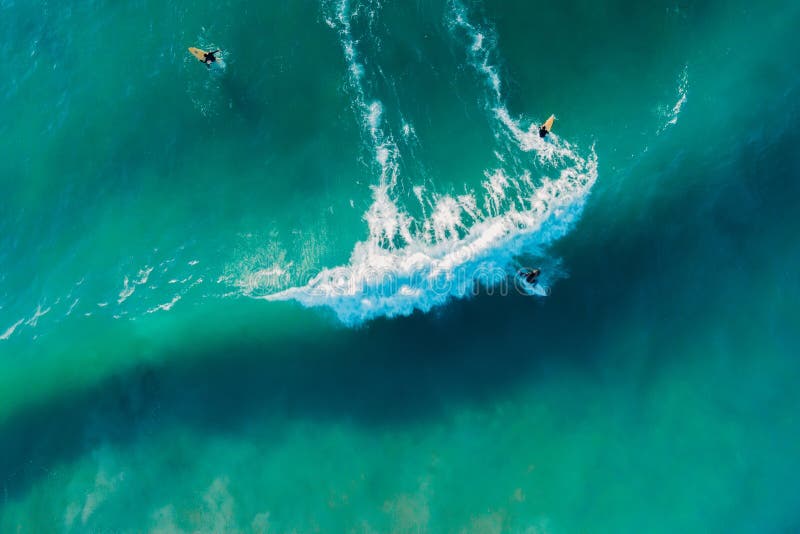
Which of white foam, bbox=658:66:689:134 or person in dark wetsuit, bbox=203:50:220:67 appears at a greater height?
white foam, bbox=658:66:689:134

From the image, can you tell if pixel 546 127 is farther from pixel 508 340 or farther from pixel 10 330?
pixel 10 330

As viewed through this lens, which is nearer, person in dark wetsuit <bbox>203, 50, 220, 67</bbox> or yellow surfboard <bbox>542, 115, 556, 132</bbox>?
yellow surfboard <bbox>542, 115, 556, 132</bbox>

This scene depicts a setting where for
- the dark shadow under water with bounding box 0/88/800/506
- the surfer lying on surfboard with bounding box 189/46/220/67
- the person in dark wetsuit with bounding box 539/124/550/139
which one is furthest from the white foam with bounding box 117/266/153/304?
the person in dark wetsuit with bounding box 539/124/550/139

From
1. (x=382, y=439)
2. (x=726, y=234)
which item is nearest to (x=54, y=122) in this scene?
(x=382, y=439)

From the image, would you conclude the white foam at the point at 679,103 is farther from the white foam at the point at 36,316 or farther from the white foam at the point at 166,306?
the white foam at the point at 36,316

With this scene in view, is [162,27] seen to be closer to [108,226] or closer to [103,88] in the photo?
[103,88]

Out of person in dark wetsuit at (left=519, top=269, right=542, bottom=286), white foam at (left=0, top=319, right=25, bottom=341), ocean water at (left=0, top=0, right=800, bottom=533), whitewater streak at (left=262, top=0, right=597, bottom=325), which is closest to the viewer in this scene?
ocean water at (left=0, top=0, right=800, bottom=533)

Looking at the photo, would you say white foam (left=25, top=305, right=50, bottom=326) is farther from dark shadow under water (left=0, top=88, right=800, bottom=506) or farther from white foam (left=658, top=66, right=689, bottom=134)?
white foam (left=658, top=66, right=689, bottom=134)
